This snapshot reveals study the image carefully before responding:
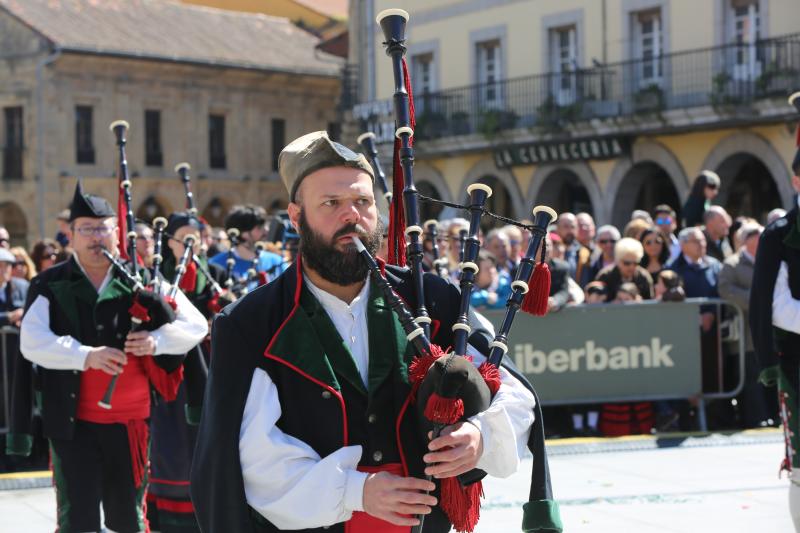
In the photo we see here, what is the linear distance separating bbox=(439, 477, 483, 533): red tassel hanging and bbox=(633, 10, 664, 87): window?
25199 mm

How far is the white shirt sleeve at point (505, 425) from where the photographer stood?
3.71 m

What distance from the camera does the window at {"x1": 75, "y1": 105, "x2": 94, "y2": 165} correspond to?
43.8 meters

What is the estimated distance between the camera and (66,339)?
22.1 feet

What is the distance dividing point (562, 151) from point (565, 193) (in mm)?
2844

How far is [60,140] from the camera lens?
4338 centimetres

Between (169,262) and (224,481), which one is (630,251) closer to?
(169,262)

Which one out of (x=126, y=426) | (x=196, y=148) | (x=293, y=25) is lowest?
(x=126, y=426)

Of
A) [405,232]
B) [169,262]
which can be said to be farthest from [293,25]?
[405,232]

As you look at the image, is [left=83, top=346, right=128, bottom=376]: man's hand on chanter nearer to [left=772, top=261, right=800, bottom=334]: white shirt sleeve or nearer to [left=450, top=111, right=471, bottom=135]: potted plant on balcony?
[left=772, top=261, right=800, bottom=334]: white shirt sleeve

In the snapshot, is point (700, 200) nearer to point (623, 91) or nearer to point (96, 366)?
point (96, 366)

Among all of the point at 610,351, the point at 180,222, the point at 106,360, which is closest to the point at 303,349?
the point at 106,360

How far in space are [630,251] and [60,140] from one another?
33.9m

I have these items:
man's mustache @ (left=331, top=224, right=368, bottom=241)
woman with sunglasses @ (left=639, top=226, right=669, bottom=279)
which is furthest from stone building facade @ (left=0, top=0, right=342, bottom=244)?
man's mustache @ (left=331, top=224, right=368, bottom=241)

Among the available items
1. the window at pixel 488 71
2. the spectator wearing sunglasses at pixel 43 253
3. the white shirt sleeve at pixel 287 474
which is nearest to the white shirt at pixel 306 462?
the white shirt sleeve at pixel 287 474
